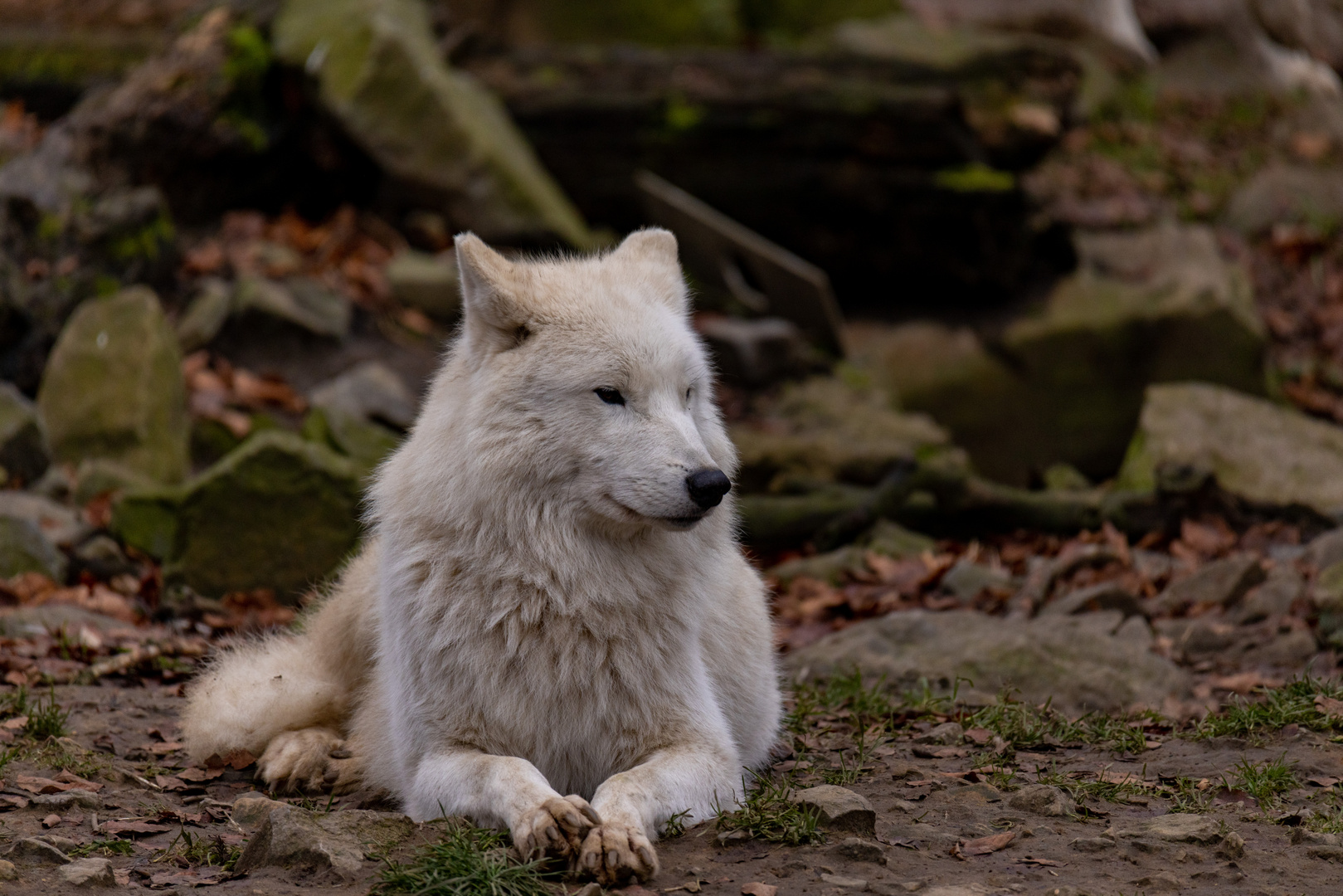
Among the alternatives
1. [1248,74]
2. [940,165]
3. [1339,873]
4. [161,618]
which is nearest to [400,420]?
[161,618]

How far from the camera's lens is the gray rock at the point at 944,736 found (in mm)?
4805

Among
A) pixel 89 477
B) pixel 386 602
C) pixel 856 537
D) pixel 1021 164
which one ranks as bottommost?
pixel 856 537

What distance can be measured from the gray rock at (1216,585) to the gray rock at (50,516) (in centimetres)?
589

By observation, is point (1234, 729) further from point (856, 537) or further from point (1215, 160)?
point (1215, 160)

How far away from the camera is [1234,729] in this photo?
185 inches

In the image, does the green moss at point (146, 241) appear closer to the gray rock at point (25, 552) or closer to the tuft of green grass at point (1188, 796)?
the gray rock at point (25, 552)

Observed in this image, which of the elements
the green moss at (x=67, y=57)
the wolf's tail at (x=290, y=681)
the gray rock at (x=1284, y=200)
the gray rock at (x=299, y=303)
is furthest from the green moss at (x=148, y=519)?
the gray rock at (x=1284, y=200)

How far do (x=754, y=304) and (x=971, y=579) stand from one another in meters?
5.02

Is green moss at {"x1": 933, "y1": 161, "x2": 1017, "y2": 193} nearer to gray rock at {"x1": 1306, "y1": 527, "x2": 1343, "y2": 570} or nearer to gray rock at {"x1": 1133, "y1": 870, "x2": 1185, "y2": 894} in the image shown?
gray rock at {"x1": 1306, "y1": 527, "x2": 1343, "y2": 570}

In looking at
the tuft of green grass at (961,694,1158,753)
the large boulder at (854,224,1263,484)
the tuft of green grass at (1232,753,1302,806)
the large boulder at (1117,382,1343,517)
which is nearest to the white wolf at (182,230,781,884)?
the tuft of green grass at (961,694,1158,753)

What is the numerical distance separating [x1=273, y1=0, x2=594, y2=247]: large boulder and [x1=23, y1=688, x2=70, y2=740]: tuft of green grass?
6.84 meters

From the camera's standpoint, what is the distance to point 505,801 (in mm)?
3400

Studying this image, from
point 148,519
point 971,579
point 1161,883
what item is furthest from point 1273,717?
point 148,519

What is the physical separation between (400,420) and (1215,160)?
11318 millimetres
